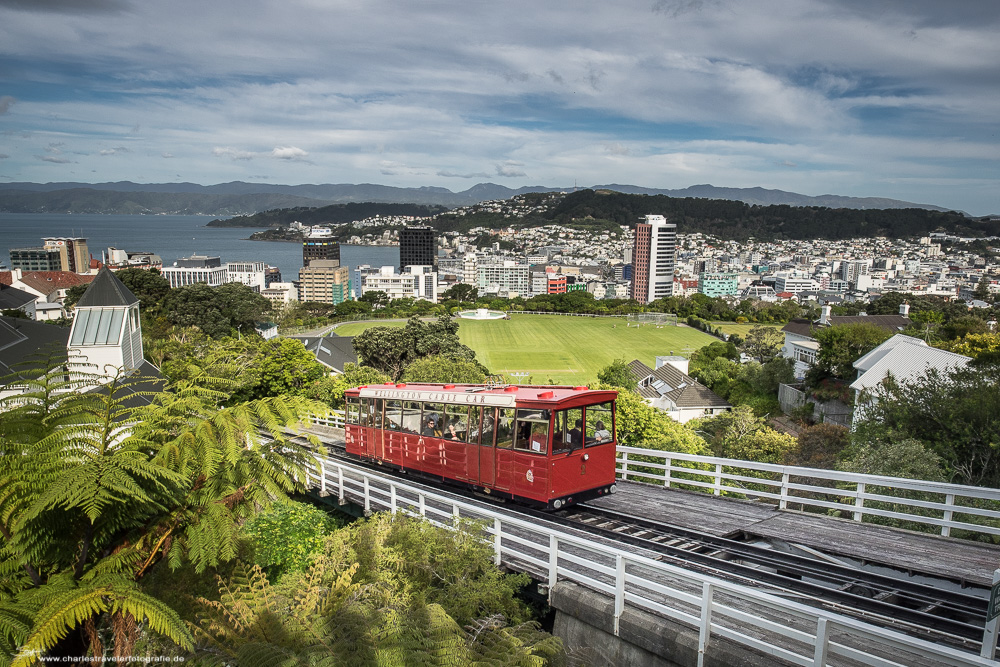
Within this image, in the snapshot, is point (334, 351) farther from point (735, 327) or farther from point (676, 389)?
point (735, 327)

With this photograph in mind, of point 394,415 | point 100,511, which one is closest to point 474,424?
point 394,415

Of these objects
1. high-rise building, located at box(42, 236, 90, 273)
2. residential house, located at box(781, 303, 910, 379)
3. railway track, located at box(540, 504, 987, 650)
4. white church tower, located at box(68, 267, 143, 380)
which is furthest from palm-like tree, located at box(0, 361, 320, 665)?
high-rise building, located at box(42, 236, 90, 273)

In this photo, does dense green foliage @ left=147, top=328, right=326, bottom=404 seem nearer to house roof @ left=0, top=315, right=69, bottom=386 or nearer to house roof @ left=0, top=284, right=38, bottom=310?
house roof @ left=0, top=315, right=69, bottom=386

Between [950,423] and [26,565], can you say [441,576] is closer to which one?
[26,565]

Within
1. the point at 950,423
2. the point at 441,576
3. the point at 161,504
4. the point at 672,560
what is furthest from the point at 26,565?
the point at 950,423

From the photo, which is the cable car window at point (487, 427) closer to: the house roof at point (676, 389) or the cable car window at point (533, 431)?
the cable car window at point (533, 431)

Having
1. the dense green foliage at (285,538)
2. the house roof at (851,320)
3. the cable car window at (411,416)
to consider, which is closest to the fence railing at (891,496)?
the cable car window at (411,416)
